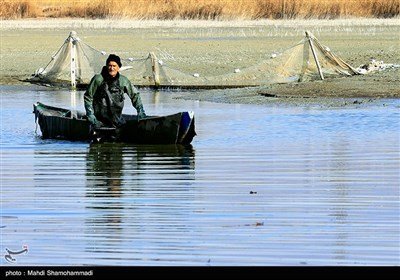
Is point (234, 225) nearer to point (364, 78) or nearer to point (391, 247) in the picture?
point (391, 247)

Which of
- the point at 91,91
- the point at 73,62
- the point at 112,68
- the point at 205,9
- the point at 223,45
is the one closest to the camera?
the point at 112,68

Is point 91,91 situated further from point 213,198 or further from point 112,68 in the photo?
point 213,198

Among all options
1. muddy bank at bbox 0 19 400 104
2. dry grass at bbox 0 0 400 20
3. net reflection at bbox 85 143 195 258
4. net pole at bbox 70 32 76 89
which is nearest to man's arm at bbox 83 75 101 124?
net reflection at bbox 85 143 195 258

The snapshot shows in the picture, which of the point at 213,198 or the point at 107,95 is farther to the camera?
the point at 107,95

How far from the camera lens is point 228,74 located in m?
28.2

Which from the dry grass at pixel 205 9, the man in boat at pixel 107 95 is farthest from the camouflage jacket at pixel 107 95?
the dry grass at pixel 205 9

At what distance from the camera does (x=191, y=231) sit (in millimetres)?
9953

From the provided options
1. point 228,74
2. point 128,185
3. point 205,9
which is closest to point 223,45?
point 228,74

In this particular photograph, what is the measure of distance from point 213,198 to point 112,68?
15.1 feet

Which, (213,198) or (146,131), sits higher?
(213,198)

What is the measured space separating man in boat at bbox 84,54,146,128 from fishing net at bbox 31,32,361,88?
10724mm

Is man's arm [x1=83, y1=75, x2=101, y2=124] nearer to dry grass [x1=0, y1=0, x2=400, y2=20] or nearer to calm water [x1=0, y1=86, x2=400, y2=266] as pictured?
calm water [x1=0, y1=86, x2=400, y2=266]

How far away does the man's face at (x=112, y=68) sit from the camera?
15.8 m

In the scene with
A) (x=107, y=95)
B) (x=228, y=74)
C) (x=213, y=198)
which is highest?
(x=107, y=95)
